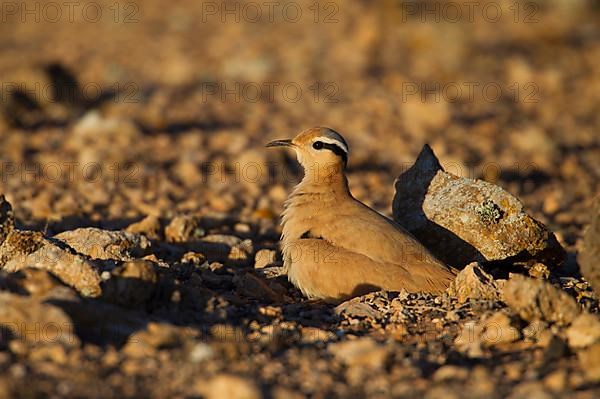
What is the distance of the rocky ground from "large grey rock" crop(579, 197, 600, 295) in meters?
0.01

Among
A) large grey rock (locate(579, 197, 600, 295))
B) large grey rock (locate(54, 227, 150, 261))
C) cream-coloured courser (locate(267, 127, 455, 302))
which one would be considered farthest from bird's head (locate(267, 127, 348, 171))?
large grey rock (locate(579, 197, 600, 295))

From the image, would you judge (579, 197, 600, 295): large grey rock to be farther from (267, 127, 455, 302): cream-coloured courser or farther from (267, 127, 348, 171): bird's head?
(267, 127, 348, 171): bird's head

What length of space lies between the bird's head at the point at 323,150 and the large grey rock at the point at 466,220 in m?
0.60

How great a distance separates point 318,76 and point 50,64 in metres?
4.62

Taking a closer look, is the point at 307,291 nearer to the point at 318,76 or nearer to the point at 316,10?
the point at 318,76

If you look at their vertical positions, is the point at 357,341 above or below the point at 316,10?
below

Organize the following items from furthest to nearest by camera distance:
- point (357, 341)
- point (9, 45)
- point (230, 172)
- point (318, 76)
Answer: point (9, 45) → point (318, 76) → point (230, 172) → point (357, 341)

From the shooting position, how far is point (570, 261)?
7.45 metres

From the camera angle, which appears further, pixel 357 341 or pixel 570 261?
pixel 570 261

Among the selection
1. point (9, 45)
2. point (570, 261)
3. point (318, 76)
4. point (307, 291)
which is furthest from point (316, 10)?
point (307, 291)

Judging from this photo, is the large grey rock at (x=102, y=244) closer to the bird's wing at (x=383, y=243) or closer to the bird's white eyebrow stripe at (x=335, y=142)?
the bird's wing at (x=383, y=243)

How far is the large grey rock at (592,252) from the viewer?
518 centimetres

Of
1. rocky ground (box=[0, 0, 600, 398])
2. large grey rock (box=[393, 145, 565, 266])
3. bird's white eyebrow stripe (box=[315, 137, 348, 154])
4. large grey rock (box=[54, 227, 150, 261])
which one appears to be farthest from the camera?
bird's white eyebrow stripe (box=[315, 137, 348, 154])

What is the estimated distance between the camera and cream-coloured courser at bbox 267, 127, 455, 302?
5.98 meters
